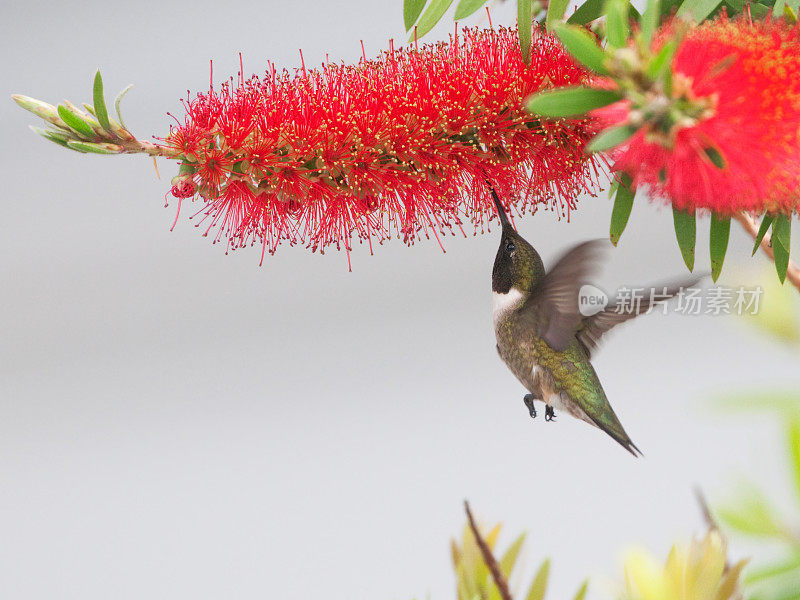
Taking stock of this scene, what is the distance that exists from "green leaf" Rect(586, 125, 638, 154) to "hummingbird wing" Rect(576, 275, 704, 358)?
30 cm

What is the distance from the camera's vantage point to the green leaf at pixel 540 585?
0.58 metres

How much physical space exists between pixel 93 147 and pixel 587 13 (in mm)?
291

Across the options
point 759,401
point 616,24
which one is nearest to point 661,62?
point 616,24

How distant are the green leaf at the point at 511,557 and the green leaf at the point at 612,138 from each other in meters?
0.42

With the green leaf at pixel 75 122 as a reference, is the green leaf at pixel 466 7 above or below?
above

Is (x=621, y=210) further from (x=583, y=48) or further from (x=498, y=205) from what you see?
(x=583, y=48)

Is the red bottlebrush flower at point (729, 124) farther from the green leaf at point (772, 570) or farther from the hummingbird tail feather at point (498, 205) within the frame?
the green leaf at point (772, 570)

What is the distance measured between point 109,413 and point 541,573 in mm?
1352

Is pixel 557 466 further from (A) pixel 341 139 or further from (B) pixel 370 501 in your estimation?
(A) pixel 341 139

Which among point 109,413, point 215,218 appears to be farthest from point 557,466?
point 215,218

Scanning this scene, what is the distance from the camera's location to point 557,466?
175cm

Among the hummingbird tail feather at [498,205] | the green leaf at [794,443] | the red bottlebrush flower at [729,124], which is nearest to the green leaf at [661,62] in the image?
the red bottlebrush flower at [729,124]

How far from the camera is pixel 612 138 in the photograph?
0.88 feet

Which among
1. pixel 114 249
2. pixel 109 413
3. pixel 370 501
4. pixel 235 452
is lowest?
pixel 370 501
